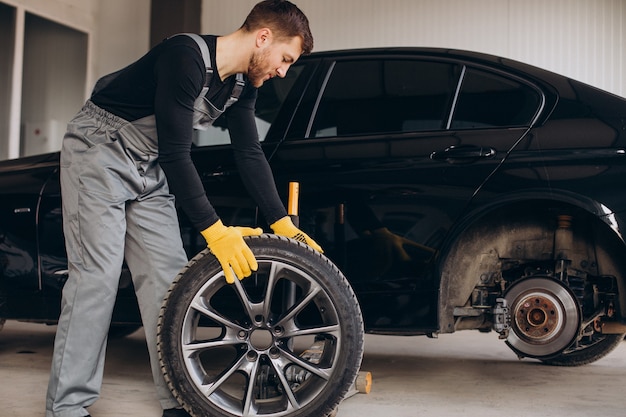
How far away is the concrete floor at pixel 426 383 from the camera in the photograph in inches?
109

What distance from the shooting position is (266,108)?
3.16 meters

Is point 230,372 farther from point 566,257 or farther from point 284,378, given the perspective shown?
point 566,257

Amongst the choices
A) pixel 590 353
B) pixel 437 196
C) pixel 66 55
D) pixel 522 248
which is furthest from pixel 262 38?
pixel 66 55

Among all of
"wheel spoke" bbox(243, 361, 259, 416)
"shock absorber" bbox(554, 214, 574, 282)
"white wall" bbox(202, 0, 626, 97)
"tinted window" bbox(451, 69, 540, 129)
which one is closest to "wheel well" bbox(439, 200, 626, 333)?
"shock absorber" bbox(554, 214, 574, 282)

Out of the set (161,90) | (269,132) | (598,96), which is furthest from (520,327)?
(161,90)

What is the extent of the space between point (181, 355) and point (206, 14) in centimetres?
598

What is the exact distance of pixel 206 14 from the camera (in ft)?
25.5

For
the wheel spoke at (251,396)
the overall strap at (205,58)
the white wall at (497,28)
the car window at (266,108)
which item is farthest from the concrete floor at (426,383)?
the white wall at (497,28)

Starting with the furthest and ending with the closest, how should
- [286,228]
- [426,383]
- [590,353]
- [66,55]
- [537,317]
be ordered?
[66,55]
[590,353]
[426,383]
[537,317]
[286,228]

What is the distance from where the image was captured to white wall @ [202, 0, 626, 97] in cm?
678

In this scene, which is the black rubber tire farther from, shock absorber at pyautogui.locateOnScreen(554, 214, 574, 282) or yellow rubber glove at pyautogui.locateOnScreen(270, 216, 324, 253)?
yellow rubber glove at pyautogui.locateOnScreen(270, 216, 324, 253)

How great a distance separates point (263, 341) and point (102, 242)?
584mm

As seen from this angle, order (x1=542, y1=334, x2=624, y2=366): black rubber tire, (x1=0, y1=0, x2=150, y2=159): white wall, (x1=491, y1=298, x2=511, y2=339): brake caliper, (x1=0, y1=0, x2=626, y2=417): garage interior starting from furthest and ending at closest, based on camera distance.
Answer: (x1=0, y1=0, x2=150, y2=159): white wall
(x1=0, y1=0, x2=626, y2=417): garage interior
(x1=542, y1=334, x2=624, y2=366): black rubber tire
(x1=491, y1=298, x2=511, y2=339): brake caliper

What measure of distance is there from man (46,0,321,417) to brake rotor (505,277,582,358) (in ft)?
3.14
